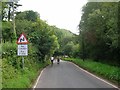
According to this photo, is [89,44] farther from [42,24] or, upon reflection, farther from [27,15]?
[27,15]

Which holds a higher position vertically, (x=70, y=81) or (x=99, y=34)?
(x=99, y=34)

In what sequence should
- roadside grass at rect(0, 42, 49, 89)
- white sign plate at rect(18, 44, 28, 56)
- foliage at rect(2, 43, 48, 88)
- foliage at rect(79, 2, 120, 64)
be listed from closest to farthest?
roadside grass at rect(0, 42, 49, 89), foliage at rect(2, 43, 48, 88), white sign plate at rect(18, 44, 28, 56), foliage at rect(79, 2, 120, 64)

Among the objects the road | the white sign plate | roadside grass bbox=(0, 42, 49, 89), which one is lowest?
the road

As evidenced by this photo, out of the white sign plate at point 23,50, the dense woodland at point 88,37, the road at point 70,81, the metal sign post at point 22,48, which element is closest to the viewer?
the road at point 70,81

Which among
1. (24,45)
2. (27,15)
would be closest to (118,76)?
(24,45)

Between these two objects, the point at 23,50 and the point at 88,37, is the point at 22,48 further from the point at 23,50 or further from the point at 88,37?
the point at 88,37

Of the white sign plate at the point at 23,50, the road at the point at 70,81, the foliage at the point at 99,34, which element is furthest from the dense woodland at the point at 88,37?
the road at the point at 70,81

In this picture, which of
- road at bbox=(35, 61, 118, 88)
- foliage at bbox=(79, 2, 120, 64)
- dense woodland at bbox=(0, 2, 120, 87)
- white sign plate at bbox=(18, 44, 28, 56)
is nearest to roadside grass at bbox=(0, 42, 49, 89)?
dense woodland at bbox=(0, 2, 120, 87)

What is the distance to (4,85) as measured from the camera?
1553 cm

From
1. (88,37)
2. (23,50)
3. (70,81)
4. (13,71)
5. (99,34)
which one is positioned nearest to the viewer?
(13,71)

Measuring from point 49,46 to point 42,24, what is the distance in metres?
4.96

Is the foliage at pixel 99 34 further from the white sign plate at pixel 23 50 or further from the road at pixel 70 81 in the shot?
the white sign plate at pixel 23 50

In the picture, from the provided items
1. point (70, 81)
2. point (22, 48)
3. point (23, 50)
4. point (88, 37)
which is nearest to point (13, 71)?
point (23, 50)

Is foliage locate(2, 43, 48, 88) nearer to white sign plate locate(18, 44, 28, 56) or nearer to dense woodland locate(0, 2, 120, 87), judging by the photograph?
dense woodland locate(0, 2, 120, 87)
